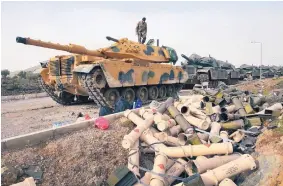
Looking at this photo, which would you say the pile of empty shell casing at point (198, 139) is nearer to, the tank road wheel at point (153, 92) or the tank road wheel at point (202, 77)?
the tank road wheel at point (153, 92)

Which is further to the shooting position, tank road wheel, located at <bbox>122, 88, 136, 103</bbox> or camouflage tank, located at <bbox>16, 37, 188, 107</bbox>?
tank road wheel, located at <bbox>122, 88, 136, 103</bbox>

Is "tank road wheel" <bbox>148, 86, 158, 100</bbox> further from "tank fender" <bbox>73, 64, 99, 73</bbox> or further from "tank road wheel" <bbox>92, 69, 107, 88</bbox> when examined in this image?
"tank fender" <bbox>73, 64, 99, 73</bbox>

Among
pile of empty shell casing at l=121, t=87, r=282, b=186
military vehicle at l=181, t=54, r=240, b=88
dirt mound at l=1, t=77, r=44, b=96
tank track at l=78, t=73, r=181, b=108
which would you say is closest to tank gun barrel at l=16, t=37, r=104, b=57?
tank track at l=78, t=73, r=181, b=108

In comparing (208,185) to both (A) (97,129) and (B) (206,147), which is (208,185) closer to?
(B) (206,147)

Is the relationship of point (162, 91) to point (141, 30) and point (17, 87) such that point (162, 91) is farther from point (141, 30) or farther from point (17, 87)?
point (17, 87)

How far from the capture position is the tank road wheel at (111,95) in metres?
11.2

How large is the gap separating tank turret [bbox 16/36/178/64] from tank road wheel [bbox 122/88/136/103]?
1652mm

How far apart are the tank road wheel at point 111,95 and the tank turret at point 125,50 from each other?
1.82 meters

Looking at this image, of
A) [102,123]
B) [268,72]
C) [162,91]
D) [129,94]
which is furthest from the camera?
[268,72]

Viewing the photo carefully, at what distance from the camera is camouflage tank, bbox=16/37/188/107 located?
1057 centimetres

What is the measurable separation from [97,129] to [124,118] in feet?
2.66

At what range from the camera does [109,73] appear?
35.2 feet

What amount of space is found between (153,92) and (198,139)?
8.92 meters

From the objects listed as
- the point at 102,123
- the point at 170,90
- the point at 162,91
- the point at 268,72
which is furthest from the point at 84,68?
the point at 268,72
